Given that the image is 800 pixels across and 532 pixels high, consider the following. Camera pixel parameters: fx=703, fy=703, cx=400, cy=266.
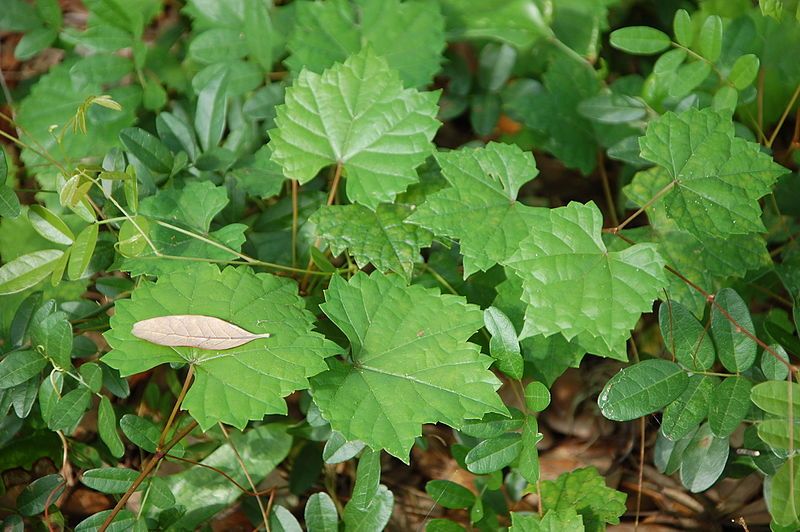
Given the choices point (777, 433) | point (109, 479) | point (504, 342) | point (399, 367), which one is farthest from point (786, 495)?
point (109, 479)

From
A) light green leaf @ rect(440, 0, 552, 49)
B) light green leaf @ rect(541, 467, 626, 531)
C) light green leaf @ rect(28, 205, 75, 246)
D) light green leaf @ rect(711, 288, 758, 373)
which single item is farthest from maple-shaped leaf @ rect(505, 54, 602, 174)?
light green leaf @ rect(28, 205, 75, 246)

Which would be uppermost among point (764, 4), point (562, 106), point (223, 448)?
point (764, 4)

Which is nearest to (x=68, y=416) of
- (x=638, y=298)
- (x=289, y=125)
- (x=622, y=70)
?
(x=289, y=125)

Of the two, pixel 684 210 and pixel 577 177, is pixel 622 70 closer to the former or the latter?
pixel 577 177

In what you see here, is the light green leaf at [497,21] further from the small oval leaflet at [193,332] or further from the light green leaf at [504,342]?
the small oval leaflet at [193,332]

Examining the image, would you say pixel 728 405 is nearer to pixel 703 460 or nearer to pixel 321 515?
pixel 703 460

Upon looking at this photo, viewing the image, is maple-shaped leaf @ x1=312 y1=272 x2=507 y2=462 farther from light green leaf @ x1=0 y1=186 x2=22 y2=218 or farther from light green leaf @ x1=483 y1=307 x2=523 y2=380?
light green leaf @ x1=0 y1=186 x2=22 y2=218
